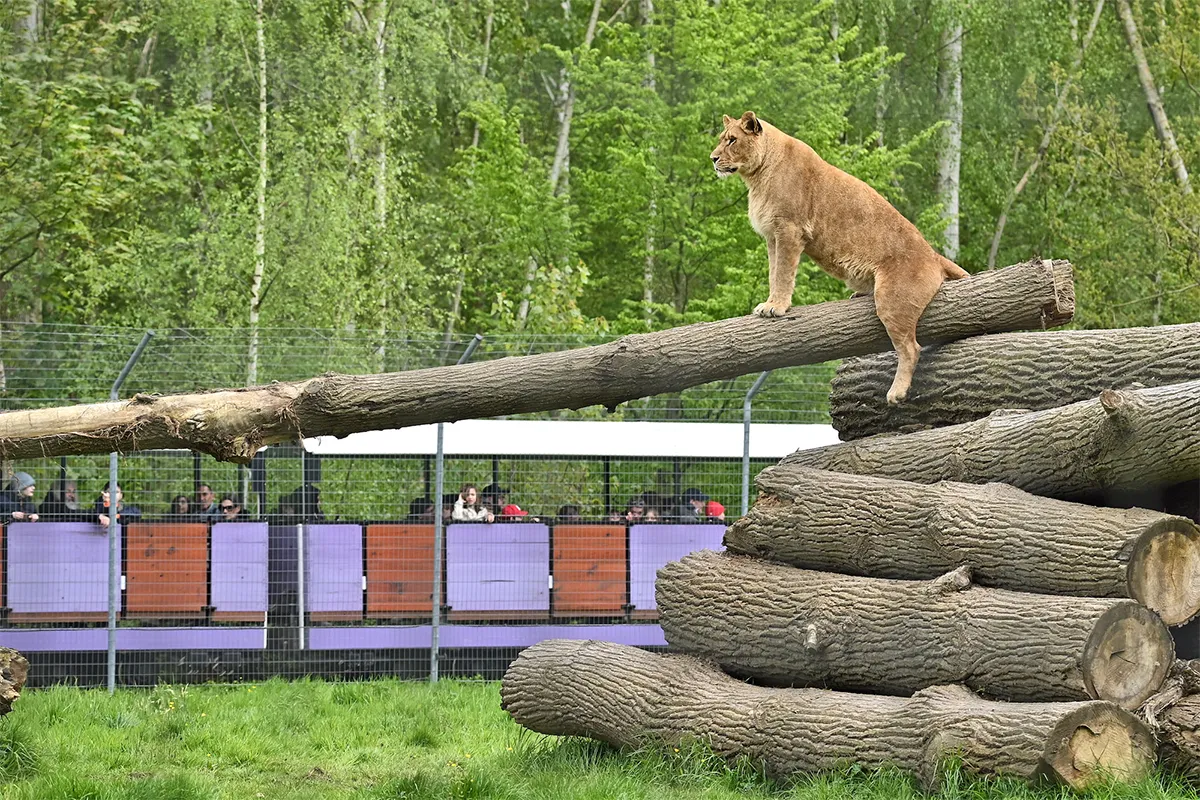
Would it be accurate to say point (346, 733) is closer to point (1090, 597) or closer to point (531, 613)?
point (531, 613)

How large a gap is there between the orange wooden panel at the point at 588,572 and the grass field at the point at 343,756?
114 cm

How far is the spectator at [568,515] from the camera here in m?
13.9

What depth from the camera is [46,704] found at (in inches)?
432

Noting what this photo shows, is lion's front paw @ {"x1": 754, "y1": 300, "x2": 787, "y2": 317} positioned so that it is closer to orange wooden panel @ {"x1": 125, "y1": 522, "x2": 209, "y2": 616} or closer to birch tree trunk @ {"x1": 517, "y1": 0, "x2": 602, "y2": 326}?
orange wooden panel @ {"x1": 125, "y1": 522, "x2": 209, "y2": 616}

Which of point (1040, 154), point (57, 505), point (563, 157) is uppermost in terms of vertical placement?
point (1040, 154)

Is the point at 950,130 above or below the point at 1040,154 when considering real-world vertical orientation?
below

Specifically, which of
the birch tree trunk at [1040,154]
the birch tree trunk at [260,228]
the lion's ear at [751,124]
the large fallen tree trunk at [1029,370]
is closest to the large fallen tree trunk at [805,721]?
the large fallen tree trunk at [1029,370]

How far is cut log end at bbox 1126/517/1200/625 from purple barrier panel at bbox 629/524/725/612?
622 cm

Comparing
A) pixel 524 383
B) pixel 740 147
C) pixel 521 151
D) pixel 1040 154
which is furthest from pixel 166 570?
pixel 1040 154

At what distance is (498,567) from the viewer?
13.6m

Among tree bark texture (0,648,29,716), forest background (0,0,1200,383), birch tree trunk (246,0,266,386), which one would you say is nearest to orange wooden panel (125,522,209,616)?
forest background (0,0,1200,383)

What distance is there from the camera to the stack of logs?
7.29 meters

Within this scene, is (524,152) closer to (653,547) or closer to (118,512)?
(653,547)

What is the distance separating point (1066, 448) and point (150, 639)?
814 centimetres
